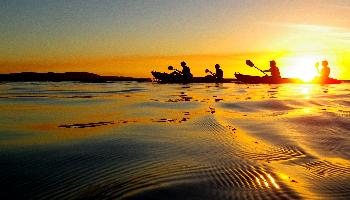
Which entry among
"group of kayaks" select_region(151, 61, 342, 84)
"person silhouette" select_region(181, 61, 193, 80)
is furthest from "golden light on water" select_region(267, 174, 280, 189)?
"person silhouette" select_region(181, 61, 193, 80)

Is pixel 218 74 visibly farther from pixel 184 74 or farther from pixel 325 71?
pixel 325 71

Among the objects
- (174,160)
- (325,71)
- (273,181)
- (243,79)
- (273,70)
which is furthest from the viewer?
(243,79)

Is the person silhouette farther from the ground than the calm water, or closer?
farther from the ground

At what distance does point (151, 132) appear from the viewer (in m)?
4.80

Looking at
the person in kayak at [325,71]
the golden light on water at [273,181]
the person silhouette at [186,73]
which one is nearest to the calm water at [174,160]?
the golden light on water at [273,181]

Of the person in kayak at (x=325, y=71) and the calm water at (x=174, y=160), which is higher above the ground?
the person in kayak at (x=325, y=71)

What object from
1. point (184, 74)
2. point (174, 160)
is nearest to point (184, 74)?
point (184, 74)

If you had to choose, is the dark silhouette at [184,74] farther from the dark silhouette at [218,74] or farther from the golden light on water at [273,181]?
the golden light on water at [273,181]

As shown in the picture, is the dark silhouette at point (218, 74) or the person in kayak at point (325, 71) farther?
the dark silhouette at point (218, 74)

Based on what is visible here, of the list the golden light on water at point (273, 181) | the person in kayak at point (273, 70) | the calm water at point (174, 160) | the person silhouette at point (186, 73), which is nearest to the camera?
the calm water at point (174, 160)

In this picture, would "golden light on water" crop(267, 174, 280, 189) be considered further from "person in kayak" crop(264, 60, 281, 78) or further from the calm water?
"person in kayak" crop(264, 60, 281, 78)

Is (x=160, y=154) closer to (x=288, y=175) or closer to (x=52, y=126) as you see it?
(x=288, y=175)

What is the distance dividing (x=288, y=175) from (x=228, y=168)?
0.50 meters

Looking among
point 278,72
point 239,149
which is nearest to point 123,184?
point 239,149
